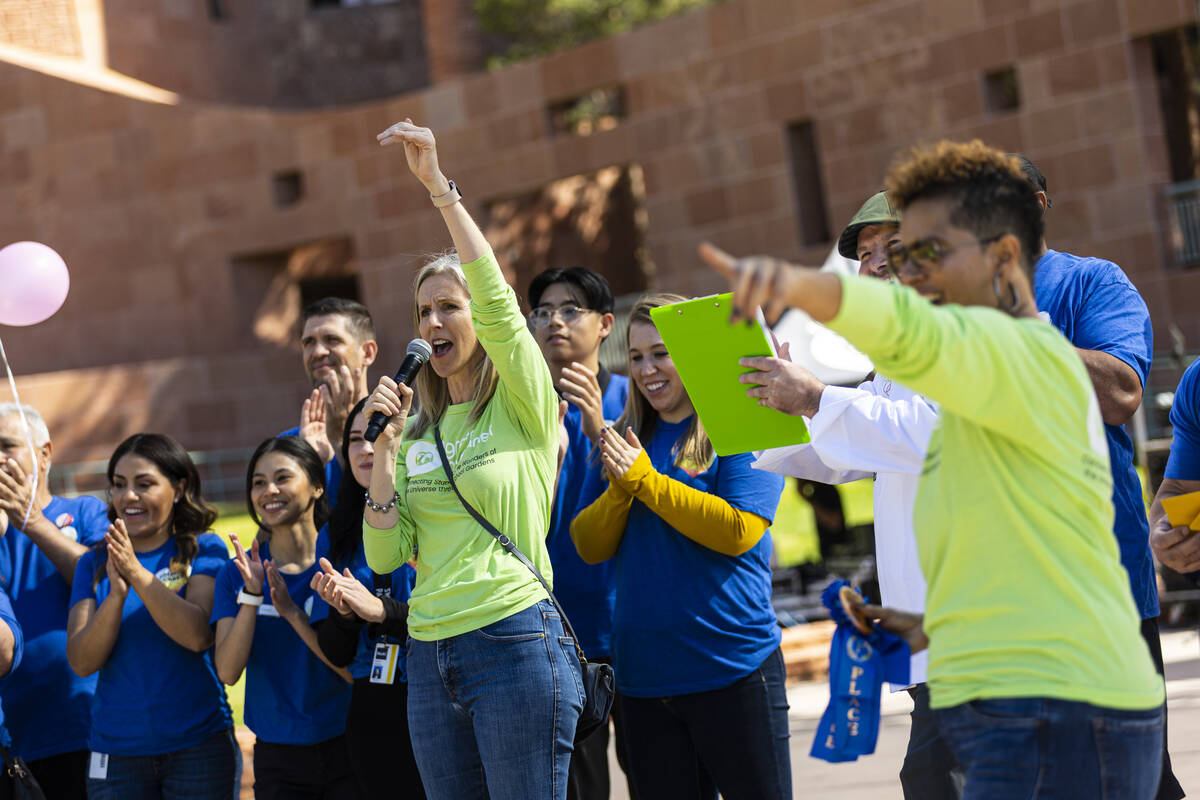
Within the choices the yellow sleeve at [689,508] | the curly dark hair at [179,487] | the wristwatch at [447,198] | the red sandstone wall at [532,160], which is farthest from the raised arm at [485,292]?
the red sandstone wall at [532,160]

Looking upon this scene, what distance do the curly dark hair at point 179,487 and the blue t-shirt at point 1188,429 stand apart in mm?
3217

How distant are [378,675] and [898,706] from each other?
389cm

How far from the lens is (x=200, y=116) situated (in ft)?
67.8

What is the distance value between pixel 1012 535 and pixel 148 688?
3158mm

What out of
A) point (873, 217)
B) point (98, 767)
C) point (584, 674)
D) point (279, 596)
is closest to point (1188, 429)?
point (873, 217)

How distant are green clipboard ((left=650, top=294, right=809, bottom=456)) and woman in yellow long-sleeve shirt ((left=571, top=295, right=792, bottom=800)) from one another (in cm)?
55

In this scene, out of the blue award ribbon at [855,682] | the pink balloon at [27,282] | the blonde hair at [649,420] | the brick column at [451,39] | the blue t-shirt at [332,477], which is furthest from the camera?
the brick column at [451,39]

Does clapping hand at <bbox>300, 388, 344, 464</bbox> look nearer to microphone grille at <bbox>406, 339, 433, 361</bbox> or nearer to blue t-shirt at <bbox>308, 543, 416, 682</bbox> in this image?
blue t-shirt at <bbox>308, 543, 416, 682</bbox>

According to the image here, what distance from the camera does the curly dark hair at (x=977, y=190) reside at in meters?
2.33

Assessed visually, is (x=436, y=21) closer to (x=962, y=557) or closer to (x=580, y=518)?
(x=580, y=518)

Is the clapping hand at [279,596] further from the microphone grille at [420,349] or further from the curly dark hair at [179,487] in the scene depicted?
the microphone grille at [420,349]

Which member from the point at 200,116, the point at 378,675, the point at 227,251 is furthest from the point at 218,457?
the point at 378,675

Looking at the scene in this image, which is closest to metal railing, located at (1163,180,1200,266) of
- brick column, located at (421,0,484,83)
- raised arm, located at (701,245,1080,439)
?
brick column, located at (421,0,484,83)

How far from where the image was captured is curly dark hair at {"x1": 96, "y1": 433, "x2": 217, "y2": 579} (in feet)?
15.1
